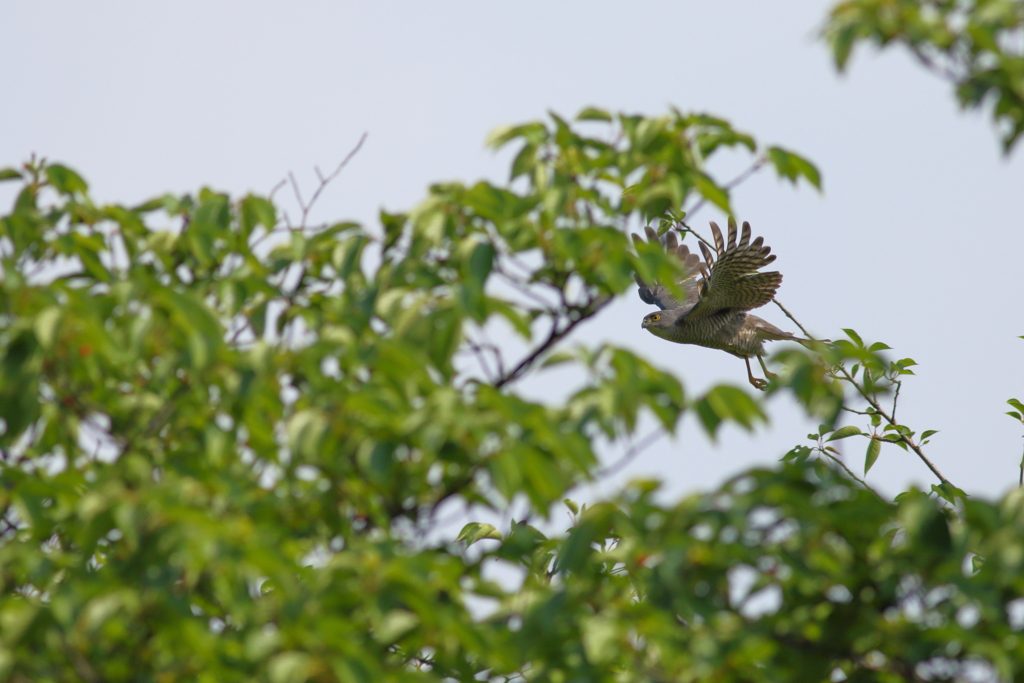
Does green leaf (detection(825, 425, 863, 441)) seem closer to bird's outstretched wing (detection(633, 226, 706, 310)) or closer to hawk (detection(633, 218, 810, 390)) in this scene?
hawk (detection(633, 218, 810, 390))

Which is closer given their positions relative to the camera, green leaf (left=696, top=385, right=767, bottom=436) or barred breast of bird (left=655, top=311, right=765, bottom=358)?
green leaf (left=696, top=385, right=767, bottom=436)

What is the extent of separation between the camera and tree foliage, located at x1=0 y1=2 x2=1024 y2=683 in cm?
261

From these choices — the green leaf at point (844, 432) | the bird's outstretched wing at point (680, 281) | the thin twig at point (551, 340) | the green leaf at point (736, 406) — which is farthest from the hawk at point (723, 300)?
the green leaf at point (736, 406)

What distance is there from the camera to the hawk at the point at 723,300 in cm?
812

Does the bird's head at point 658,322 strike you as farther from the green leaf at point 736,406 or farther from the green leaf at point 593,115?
the green leaf at point 736,406

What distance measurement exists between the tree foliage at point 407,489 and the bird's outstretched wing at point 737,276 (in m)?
4.57

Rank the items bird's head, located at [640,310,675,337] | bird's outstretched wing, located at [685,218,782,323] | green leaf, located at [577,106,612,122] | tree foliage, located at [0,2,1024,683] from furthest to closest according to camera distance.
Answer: bird's head, located at [640,310,675,337] → bird's outstretched wing, located at [685,218,782,323] → green leaf, located at [577,106,612,122] → tree foliage, located at [0,2,1024,683]

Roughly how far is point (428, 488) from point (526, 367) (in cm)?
70

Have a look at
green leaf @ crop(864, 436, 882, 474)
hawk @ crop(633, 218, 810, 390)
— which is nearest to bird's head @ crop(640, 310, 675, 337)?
hawk @ crop(633, 218, 810, 390)

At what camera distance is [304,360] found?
279cm

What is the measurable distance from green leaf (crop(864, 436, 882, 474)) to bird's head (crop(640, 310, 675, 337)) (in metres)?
3.27

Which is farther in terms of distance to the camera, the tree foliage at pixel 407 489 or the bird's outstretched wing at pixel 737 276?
the bird's outstretched wing at pixel 737 276

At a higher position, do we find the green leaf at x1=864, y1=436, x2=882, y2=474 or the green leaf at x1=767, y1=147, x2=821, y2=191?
the green leaf at x1=864, y1=436, x2=882, y2=474

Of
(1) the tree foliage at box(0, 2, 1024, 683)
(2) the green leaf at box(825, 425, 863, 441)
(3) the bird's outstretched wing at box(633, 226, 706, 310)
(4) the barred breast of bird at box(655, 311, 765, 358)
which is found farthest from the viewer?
(3) the bird's outstretched wing at box(633, 226, 706, 310)
